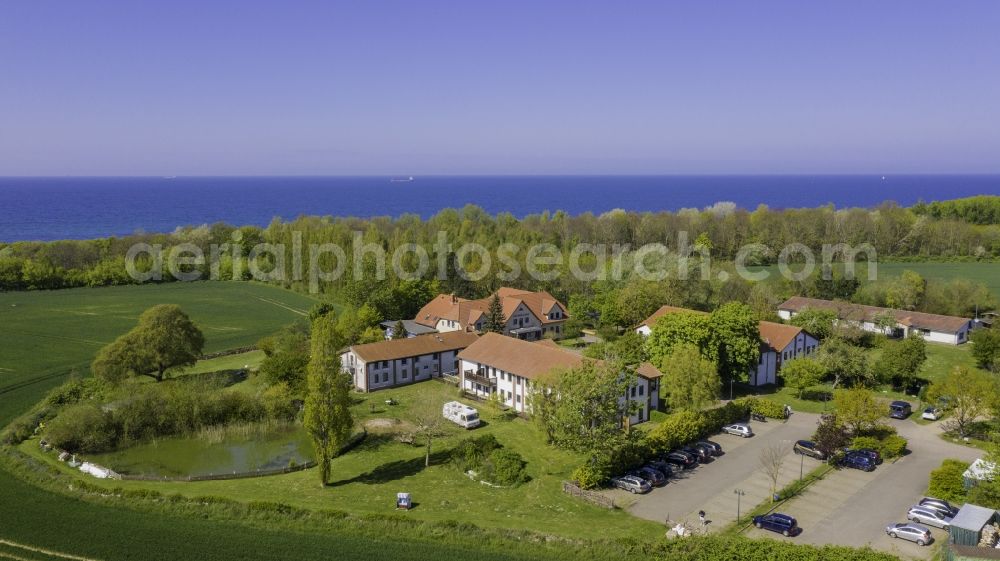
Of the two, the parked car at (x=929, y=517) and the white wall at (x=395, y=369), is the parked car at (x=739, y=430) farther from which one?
the white wall at (x=395, y=369)

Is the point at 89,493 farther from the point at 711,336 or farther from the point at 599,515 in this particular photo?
the point at 711,336

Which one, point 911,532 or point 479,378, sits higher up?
point 479,378

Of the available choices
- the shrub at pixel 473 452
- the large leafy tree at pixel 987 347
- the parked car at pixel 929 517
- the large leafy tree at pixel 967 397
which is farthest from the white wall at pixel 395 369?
the large leafy tree at pixel 987 347

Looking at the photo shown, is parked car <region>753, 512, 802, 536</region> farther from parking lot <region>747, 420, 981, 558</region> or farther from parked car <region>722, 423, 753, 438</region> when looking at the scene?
parked car <region>722, 423, 753, 438</region>

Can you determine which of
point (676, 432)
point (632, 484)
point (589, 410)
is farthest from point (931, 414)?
point (589, 410)

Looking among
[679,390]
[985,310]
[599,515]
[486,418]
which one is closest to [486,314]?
[486,418]

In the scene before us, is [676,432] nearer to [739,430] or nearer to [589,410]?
[739,430]

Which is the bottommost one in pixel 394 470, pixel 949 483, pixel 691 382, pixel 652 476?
pixel 394 470
